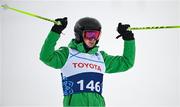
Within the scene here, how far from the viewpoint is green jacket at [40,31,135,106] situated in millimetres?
2369

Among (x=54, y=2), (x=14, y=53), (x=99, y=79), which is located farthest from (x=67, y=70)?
(x=54, y=2)

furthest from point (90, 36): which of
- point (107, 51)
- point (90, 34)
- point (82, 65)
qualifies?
point (107, 51)

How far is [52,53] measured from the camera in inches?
94.1

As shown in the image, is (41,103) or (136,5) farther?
(136,5)

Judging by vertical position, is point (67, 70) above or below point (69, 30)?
below

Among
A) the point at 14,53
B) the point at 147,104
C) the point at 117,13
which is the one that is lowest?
the point at 147,104

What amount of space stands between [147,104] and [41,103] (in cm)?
77

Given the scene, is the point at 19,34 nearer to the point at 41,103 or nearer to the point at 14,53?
the point at 14,53

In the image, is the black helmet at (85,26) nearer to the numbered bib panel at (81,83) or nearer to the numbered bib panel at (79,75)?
the numbered bib panel at (79,75)

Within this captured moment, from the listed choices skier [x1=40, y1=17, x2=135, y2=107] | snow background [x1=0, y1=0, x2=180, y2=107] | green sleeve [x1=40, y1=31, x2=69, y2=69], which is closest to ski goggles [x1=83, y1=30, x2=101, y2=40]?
skier [x1=40, y1=17, x2=135, y2=107]

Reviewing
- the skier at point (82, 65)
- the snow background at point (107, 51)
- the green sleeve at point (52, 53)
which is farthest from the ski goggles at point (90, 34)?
the snow background at point (107, 51)

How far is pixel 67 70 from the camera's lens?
245cm

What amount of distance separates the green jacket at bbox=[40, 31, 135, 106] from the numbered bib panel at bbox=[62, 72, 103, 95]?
3 cm

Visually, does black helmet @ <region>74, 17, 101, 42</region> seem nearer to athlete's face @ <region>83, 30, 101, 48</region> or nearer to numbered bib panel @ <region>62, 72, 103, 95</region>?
athlete's face @ <region>83, 30, 101, 48</region>
